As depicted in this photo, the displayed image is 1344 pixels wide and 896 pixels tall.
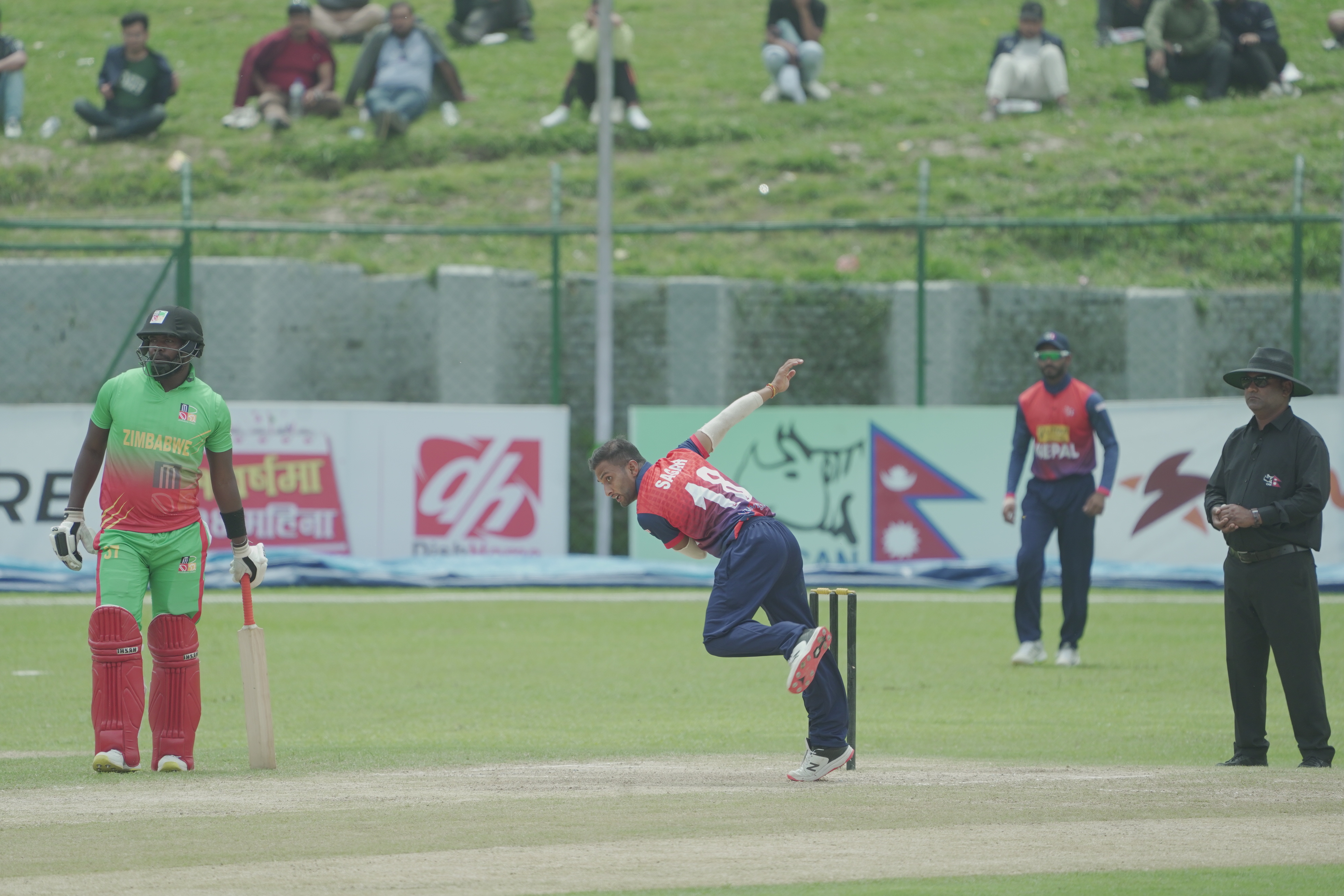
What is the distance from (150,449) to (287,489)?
9.15 m

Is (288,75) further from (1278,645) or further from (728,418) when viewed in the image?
(1278,645)

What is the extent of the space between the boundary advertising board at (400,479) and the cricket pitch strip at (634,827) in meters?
9.41

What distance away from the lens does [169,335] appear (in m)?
7.71

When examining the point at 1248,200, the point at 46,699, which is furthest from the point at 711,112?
the point at 46,699

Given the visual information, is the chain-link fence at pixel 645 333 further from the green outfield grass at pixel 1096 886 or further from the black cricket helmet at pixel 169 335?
the green outfield grass at pixel 1096 886

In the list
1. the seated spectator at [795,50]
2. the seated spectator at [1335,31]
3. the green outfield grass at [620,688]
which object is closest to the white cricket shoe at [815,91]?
the seated spectator at [795,50]

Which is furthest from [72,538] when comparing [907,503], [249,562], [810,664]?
[907,503]

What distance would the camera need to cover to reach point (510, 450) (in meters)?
17.1

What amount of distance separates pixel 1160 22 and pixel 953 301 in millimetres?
7966

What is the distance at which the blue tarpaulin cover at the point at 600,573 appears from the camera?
16109 millimetres

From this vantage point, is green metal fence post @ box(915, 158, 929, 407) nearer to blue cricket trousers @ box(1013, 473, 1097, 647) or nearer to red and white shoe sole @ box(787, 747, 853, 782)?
blue cricket trousers @ box(1013, 473, 1097, 647)

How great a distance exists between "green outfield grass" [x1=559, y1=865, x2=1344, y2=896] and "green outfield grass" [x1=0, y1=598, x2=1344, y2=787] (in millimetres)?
2570

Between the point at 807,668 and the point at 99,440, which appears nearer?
the point at 807,668

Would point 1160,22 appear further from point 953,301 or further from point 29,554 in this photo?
point 29,554
